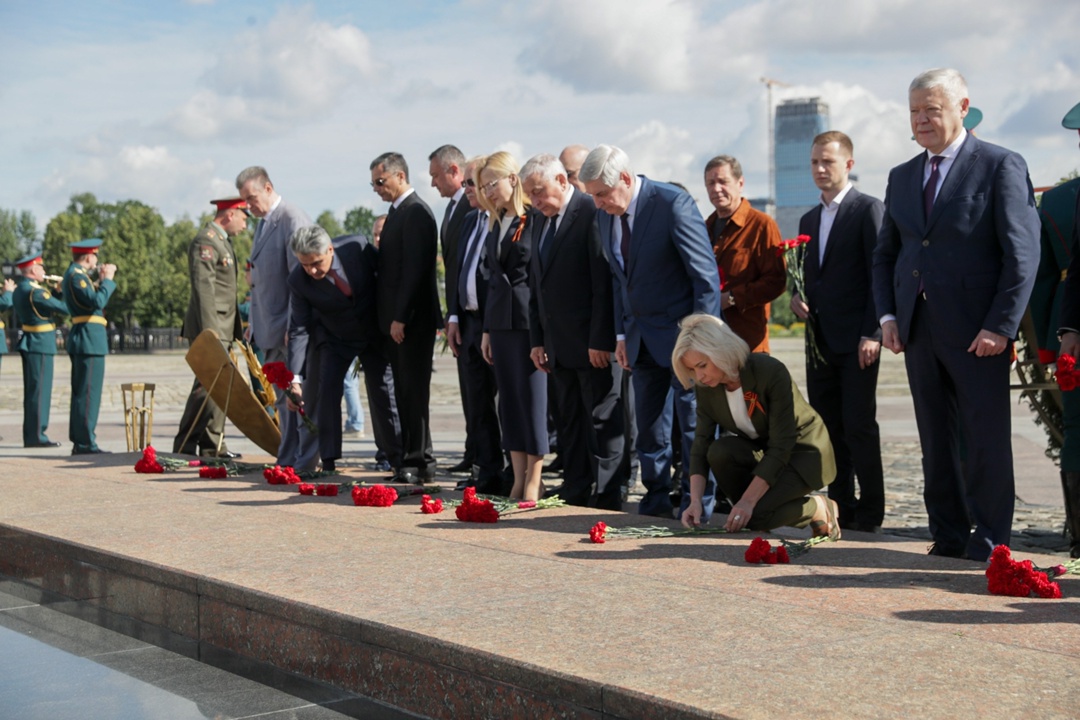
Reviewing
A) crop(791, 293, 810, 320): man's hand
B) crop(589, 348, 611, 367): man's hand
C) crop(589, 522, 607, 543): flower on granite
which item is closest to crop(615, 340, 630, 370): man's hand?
crop(589, 348, 611, 367): man's hand

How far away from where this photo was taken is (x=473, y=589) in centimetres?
478

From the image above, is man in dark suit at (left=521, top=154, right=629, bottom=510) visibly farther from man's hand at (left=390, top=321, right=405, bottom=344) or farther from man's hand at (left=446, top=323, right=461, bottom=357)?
man's hand at (left=390, top=321, right=405, bottom=344)

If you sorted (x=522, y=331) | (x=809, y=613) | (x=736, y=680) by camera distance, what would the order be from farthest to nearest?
(x=522, y=331) < (x=809, y=613) < (x=736, y=680)

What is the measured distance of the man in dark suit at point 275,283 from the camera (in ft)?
30.7

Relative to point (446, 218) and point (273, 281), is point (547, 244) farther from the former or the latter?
point (273, 281)

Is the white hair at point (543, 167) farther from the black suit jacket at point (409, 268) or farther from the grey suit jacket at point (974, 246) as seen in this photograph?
the grey suit jacket at point (974, 246)

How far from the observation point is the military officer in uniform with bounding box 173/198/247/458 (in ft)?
36.7

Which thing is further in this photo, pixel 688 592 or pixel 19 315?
pixel 19 315

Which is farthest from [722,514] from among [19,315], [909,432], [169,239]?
[169,239]

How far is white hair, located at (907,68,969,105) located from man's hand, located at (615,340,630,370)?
2.20 meters

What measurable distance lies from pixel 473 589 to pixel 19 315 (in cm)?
1091

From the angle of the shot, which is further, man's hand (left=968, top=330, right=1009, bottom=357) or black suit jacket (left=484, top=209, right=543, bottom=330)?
black suit jacket (left=484, top=209, right=543, bottom=330)

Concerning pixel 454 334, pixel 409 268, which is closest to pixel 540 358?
pixel 454 334

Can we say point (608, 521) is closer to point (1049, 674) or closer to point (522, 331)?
point (522, 331)
